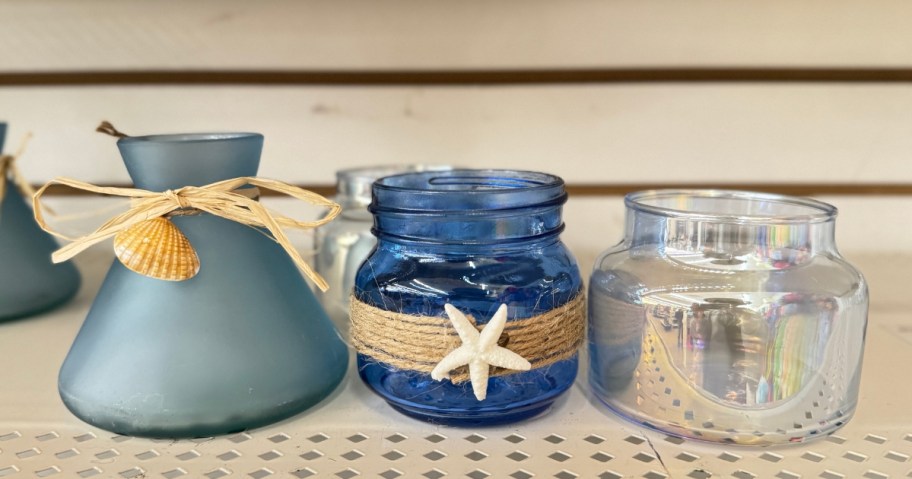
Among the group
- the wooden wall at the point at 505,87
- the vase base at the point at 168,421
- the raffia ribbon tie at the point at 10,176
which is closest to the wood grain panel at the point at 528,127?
the wooden wall at the point at 505,87

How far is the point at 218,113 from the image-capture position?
2.88ft

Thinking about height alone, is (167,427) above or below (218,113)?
below

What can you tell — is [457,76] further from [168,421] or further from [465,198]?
[168,421]

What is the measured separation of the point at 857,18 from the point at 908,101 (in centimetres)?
13

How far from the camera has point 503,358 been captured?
41cm

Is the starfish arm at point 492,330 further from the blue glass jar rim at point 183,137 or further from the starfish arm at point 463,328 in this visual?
the blue glass jar rim at point 183,137

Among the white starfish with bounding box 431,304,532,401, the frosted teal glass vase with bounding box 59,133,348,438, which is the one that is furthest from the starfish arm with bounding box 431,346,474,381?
the frosted teal glass vase with bounding box 59,133,348,438

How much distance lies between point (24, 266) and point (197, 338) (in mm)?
330

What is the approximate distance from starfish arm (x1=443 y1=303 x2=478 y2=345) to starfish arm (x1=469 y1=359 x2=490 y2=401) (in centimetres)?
1

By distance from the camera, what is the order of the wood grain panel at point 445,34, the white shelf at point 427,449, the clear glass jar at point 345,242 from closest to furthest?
the white shelf at point 427,449
the clear glass jar at point 345,242
the wood grain panel at point 445,34

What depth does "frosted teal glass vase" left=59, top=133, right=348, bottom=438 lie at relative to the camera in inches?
16.6

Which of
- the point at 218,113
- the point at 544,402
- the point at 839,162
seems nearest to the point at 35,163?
the point at 218,113

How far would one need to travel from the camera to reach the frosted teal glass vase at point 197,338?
1.39 feet

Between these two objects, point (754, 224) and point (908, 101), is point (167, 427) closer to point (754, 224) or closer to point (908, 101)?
point (754, 224)
